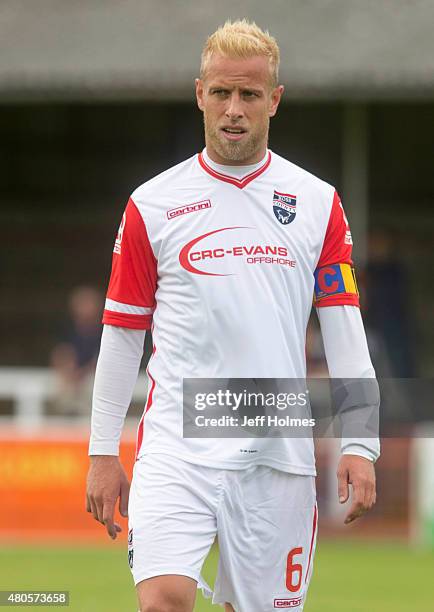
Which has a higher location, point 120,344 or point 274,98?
point 274,98

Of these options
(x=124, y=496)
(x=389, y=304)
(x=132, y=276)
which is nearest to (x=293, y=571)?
(x=124, y=496)

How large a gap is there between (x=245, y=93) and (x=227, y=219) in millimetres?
411

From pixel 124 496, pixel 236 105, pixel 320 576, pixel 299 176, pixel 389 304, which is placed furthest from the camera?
pixel 389 304

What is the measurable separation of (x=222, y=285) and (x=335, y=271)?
0.42 metres

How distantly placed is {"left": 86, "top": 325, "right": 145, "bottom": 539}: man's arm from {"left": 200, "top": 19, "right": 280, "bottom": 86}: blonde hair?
0.91m

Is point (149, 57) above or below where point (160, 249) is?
above

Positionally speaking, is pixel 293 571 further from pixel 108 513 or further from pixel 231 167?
pixel 231 167

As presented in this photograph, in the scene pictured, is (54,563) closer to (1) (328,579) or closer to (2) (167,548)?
(1) (328,579)

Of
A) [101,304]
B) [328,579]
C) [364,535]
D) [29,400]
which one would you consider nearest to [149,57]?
[101,304]

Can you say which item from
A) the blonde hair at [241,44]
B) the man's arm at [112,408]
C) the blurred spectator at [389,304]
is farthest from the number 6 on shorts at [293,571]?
the blurred spectator at [389,304]

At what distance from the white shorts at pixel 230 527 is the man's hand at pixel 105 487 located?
0.06 m

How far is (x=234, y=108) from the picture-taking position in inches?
184

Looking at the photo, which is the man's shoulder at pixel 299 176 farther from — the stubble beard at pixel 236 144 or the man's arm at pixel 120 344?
the man's arm at pixel 120 344

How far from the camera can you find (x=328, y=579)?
9.89m
